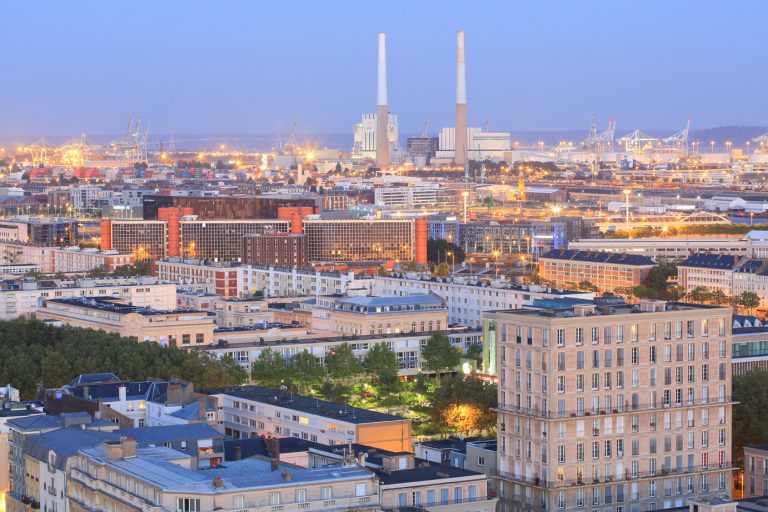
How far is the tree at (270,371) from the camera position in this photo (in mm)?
27625

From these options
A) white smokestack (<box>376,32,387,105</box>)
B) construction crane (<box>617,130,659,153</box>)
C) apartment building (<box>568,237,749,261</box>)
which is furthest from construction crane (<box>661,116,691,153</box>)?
apartment building (<box>568,237,749,261</box>)

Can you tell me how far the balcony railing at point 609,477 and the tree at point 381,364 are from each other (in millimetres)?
8181

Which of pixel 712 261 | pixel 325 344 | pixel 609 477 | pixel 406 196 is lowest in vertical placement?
pixel 609 477

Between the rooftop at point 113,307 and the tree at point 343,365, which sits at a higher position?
the rooftop at point 113,307

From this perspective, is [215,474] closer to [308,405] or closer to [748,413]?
[308,405]

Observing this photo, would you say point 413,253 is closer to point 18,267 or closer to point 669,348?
point 18,267

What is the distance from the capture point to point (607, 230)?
63.2m

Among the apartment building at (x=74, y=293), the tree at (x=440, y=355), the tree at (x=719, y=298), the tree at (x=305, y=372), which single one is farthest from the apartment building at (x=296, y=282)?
the tree at (x=305, y=372)

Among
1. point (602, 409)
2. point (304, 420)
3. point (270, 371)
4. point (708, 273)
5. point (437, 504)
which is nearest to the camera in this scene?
point (437, 504)

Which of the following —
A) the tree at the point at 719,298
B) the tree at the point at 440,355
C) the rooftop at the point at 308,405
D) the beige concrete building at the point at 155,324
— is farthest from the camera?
the tree at the point at 719,298

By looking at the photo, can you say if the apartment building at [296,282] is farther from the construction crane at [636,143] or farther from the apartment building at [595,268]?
the construction crane at [636,143]

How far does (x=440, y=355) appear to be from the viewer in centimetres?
2992

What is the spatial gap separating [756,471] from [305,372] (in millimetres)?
8786

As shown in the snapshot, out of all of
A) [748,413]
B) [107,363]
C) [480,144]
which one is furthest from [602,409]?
[480,144]
